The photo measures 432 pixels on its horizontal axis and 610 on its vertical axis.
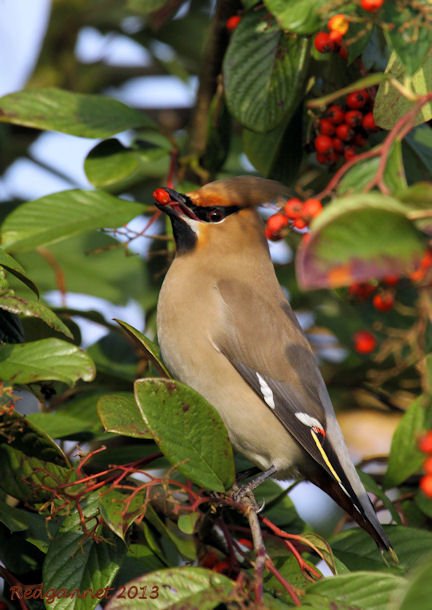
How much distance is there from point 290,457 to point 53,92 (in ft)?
4.43

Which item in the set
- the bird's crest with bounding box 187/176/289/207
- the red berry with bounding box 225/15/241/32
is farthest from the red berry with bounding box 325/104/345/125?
the red berry with bounding box 225/15/241/32

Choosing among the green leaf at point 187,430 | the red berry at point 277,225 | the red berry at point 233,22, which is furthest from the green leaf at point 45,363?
the red berry at point 233,22

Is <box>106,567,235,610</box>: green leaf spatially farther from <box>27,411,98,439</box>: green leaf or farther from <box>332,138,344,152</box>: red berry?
<box>332,138,344,152</box>: red berry

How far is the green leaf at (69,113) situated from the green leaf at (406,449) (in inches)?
49.7

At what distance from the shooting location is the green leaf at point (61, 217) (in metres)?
3.01

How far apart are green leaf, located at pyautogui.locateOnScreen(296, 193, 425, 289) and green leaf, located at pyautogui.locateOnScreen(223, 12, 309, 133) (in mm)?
1336

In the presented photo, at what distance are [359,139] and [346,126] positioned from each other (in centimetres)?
7

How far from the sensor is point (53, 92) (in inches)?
125

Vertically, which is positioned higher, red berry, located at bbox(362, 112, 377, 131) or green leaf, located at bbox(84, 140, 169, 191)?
red berry, located at bbox(362, 112, 377, 131)

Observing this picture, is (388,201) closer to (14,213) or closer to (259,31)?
(259,31)

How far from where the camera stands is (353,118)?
2.87 m

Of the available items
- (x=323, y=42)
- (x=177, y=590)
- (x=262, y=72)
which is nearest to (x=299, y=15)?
Answer: (x=323, y=42)

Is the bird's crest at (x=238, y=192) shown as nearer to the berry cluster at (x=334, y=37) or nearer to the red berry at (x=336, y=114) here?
the red berry at (x=336, y=114)

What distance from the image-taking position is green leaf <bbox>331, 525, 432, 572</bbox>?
2588mm
